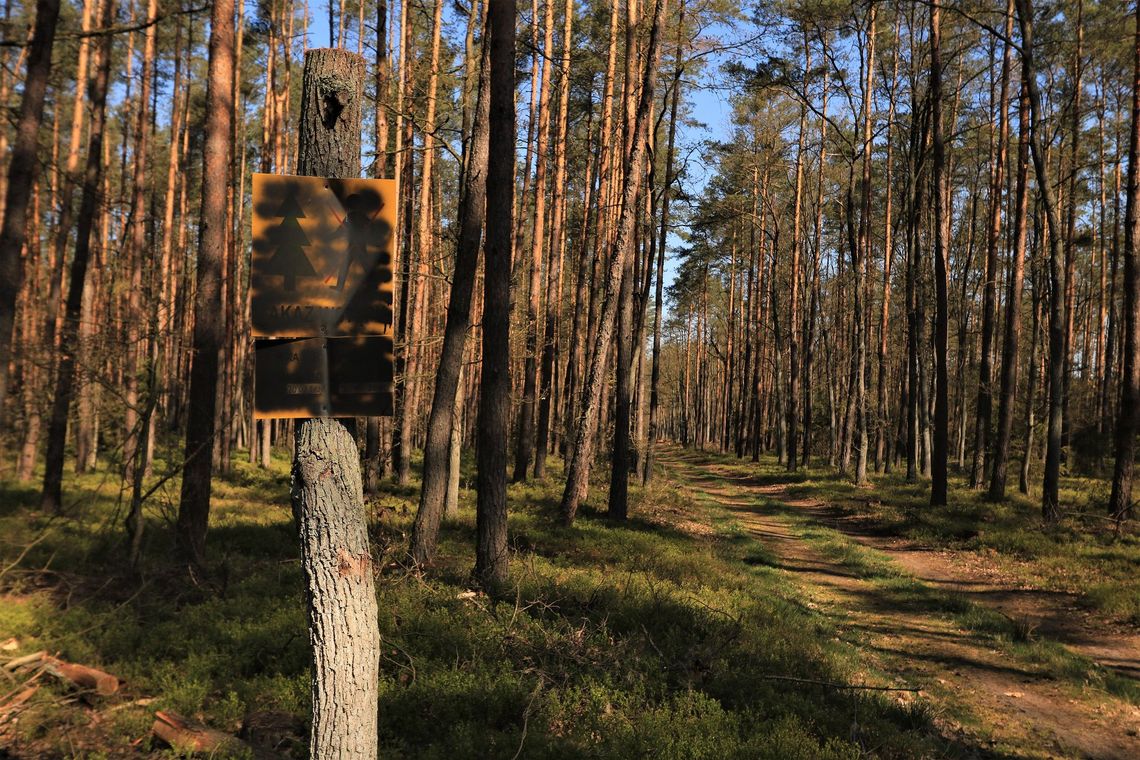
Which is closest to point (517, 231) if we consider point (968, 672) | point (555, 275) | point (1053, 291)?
point (555, 275)

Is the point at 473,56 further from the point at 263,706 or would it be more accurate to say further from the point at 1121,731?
the point at 1121,731

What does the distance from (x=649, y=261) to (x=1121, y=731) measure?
14.0 m

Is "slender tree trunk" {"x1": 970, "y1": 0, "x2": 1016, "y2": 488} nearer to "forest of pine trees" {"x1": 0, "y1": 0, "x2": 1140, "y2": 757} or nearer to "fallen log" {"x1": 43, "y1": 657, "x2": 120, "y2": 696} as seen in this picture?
"forest of pine trees" {"x1": 0, "y1": 0, "x2": 1140, "y2": 757}

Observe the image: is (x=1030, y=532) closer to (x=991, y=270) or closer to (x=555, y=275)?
(x=991, y=270)

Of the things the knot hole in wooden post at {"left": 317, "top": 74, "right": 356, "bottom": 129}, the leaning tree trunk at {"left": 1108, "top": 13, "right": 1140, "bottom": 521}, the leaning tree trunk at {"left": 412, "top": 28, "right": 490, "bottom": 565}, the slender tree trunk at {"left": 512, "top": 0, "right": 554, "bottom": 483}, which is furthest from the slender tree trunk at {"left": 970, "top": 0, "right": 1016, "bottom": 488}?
the knot hole in wooden post at {"left": 317, "top": 74, "right": 356, "bottom": 129}

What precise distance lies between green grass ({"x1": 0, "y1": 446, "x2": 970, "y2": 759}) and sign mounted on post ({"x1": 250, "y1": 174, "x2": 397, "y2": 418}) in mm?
2999

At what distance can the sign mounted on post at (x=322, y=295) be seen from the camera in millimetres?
2684

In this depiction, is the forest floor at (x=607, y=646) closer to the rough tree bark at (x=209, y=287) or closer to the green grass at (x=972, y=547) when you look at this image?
the green grass at (x=972, y=547)

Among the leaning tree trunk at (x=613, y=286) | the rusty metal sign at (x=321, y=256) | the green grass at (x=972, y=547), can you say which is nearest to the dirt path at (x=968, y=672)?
the green grass at (x=972, y=547)

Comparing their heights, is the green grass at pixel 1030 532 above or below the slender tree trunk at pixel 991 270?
below

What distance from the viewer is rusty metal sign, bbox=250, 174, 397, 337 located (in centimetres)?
269

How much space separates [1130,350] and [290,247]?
49.7 ft

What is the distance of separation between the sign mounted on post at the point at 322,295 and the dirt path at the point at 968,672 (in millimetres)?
5766

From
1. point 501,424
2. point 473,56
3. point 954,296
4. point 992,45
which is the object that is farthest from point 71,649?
point 954,296
